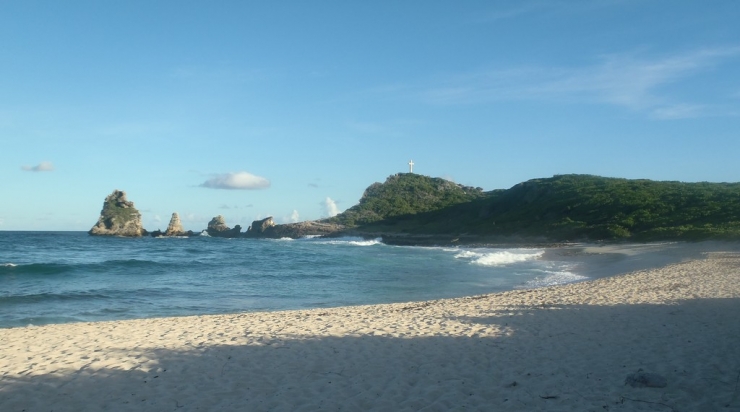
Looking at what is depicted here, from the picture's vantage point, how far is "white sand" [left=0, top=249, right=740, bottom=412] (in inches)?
238

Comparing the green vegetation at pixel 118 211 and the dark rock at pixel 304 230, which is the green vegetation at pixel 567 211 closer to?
the dark rock at pixel 304 230

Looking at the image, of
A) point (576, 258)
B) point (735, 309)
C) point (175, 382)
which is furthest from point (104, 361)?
point (576, 258)

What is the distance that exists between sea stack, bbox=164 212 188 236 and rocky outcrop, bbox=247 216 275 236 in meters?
11.8

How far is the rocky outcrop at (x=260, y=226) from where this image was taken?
9756 cm

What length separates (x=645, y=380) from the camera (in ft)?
20.2

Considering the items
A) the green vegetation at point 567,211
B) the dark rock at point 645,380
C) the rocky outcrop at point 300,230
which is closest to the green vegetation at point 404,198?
the green vegetation at point 567,211

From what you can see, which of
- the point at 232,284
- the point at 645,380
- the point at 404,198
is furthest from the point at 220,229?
the point at 645,380

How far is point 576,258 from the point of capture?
32.2 meters

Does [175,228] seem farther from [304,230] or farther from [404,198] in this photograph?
[404,198]

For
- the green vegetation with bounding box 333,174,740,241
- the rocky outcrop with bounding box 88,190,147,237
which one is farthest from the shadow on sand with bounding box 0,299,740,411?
the rocky outcrop with bounding box 88,190,147,237

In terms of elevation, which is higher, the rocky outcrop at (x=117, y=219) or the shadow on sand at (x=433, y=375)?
the rocky outcrop at (x=117, y=219)

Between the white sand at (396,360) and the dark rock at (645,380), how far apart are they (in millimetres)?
114

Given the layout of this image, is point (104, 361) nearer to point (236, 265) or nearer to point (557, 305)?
point (557, 305)

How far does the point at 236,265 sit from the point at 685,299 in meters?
24.7
